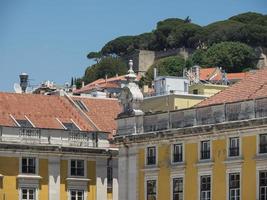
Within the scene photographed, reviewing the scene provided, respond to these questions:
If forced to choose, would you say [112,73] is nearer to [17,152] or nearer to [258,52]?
[258,52]

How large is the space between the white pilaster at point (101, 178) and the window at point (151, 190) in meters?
8.91

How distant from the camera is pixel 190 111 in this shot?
61.2m

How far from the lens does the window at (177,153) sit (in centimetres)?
6168

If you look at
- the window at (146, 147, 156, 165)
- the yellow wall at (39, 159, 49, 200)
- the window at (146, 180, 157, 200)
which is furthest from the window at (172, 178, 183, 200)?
the yellow wall at (39, 159, 49, 200)

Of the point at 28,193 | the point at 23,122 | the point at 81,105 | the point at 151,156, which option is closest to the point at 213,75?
the point at 81,105

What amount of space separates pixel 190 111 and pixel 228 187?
188 inches

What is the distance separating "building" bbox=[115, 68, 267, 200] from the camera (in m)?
57.2

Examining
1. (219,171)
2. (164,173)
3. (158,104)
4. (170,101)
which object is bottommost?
(219,171)

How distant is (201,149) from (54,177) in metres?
13.1

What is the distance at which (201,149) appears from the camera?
60.4m

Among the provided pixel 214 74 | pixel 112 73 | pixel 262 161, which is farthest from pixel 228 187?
pixel 112 73

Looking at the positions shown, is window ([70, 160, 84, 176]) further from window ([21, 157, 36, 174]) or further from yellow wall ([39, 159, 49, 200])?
window ([21, 157, 36, 174])

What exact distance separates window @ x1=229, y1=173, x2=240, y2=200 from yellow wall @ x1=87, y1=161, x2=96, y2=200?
15.1 m

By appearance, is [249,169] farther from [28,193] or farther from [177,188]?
[28,193]
